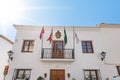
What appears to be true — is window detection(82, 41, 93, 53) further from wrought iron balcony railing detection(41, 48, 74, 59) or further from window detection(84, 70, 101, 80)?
window detection(84, 70, 101, 80)

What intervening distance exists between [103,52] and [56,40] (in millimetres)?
4233

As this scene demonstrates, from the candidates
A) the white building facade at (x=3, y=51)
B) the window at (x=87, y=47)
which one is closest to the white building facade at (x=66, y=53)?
the window at (x=87, y=47)

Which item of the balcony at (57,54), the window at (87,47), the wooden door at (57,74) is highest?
the window at (87,47)

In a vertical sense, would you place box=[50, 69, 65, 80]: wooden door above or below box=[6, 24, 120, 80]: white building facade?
below

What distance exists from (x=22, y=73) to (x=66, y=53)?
3963mm

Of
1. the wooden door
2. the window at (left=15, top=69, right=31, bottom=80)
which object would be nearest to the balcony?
the wooden door

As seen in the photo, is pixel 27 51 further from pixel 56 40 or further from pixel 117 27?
pixel 117 27

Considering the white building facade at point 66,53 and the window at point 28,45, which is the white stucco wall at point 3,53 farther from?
the window at point 28,45

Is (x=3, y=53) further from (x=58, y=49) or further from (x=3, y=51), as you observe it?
(x=58, y=49)

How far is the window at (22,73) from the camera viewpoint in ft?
27.2

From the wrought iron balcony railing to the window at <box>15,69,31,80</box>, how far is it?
1668mm

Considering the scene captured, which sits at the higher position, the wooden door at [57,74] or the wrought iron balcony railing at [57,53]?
the wrought iron balcony railing at [57,53]

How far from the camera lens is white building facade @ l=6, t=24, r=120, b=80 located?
8.41m

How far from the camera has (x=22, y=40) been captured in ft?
31.3
